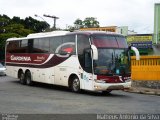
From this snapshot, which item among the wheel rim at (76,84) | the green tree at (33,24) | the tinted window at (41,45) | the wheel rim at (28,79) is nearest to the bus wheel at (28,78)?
the wheel rim at (28,79)

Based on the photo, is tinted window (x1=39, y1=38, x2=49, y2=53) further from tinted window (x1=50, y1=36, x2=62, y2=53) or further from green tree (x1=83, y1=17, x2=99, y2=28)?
green tree (x1=83, y1=17, x2=99, y2=28)

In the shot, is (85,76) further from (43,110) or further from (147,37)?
(147,37)

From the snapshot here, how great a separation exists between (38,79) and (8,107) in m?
11.0

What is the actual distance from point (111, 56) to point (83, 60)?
1401 millimetres

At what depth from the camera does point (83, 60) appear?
2069 cm

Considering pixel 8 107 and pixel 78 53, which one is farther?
pixel 78 53

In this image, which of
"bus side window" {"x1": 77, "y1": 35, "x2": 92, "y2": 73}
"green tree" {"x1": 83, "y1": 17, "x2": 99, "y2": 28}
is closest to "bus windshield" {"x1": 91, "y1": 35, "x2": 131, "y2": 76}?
"bus side window" {"x1": 77, "y1": 35, "x2": 92, "y2": 73}

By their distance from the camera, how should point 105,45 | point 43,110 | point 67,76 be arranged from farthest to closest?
point 67,76 → point 105,45 → point 43,110

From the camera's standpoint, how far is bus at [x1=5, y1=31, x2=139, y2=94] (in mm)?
20094

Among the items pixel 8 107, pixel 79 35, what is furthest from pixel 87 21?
pixel 8 107

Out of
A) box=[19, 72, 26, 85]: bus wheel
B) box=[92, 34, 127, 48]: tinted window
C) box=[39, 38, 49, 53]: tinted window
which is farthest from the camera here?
box=[19, 72, 26, 85]: bus wheel

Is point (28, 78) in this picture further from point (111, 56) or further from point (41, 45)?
point (111, 56)

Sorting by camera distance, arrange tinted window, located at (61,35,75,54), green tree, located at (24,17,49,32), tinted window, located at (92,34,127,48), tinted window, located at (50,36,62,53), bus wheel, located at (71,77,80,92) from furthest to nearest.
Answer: green tree, located at (24,17,49,32) < tinted window, located at (50,36,62,53) < tinted window, located at (61,35,75,54) < bus wheel, located at (71,77,80,92) < tinted window, located at (92,34,127,48)

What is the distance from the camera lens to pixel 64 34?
2245 centimetres
